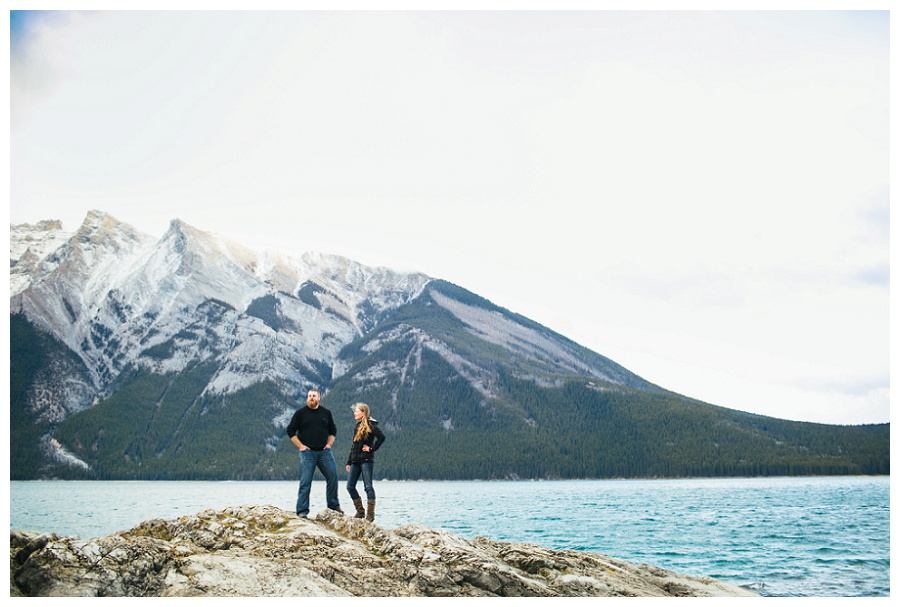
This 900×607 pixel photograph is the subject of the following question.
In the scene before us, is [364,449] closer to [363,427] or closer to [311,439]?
[363,427]

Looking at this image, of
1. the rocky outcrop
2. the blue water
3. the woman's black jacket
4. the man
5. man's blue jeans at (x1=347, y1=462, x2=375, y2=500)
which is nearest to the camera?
the rocky outcrop

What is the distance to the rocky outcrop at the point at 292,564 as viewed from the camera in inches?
520

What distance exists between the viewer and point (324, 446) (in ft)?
61.2

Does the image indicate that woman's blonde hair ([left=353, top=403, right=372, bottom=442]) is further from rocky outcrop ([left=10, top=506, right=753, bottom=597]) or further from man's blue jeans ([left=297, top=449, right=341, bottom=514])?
rocky outcrop ([left=10, top=506, right=753, bottom=597])

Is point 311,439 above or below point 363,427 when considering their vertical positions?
below

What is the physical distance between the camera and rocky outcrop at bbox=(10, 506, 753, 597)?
1320cm

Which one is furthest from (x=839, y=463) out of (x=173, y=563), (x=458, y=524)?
(x=173, y=563)

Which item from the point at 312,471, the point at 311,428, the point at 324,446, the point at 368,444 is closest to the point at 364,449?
the point at 368,444

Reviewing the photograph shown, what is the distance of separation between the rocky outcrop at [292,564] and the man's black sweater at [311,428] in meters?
1.75

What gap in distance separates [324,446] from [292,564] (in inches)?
176

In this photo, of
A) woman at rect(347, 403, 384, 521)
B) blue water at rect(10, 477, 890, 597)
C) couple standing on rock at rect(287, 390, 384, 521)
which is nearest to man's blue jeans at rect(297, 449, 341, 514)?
couple standing on rock at rect(287, 390, 384, 521)

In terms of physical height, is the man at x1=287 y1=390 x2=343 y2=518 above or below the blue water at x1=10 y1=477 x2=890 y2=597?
above

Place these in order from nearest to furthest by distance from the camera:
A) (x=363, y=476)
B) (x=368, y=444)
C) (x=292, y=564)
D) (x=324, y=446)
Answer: (x=292, y=564)
(x=324, y=446)
(x=368, y=444)
(x=363, y=476)
